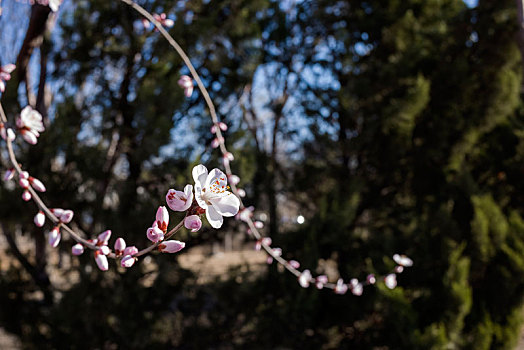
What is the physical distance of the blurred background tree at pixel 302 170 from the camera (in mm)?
2807

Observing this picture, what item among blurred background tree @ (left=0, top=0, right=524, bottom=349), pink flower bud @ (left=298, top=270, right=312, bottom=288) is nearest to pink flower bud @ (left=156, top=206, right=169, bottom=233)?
pink flower bud @ (left=298, top=270, right=312, bottom=288)

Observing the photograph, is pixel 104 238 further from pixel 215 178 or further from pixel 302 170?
pixel 302 170

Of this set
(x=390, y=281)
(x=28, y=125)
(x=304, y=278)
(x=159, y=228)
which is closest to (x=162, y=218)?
(x=159, y=228)

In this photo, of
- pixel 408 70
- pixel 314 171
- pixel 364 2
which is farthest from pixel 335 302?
pixel 364 2

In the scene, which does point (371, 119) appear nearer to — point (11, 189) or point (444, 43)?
point (444, 43)

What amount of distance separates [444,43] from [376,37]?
0.55 meters

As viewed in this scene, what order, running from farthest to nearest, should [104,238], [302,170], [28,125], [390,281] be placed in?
[302,170]
[390,281]
[28,125]
[104,238]

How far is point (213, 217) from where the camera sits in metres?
0.63

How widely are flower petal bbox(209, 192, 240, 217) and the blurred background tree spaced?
1826 millimetres

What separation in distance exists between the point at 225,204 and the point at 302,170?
128 inches

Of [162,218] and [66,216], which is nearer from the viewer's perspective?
[162,218]

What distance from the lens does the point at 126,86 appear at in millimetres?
3158

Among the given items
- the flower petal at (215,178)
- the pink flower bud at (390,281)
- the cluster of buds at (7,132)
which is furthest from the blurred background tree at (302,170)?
the flower petal at (215,178)

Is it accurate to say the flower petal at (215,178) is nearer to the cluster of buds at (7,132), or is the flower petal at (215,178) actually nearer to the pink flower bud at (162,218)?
the pink flower bud at (162,218)
